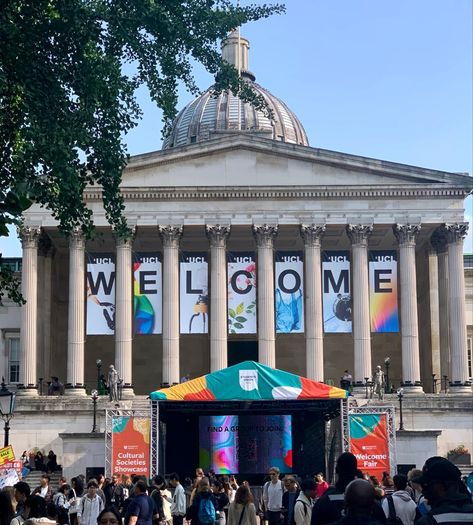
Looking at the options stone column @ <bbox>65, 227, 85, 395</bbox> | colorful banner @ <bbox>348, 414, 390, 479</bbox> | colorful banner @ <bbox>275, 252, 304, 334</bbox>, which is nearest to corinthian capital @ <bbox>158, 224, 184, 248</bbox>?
Result: stone column @ <bbox>65, 227, 85, 395</bbox>

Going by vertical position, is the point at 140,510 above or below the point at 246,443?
above

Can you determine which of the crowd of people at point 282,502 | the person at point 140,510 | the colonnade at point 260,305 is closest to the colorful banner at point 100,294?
the colonnade at point 260,305

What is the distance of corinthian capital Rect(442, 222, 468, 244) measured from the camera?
5578 cm

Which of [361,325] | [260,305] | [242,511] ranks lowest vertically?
[242,511]

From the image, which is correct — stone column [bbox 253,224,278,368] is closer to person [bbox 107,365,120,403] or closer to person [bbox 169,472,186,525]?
person [bbox 107,365,120,403]

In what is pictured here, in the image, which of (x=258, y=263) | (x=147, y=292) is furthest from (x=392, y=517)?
(x=258, y=263)

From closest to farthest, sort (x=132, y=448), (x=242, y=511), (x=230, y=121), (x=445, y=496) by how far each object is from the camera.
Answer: (x=445, y=496) < (x=242, y=511) < (x=132, y=448) < (x=230, y=121)

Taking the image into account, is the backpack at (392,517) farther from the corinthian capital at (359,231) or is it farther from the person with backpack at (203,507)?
the corinthian capital at (359,231)

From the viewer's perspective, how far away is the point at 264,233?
5597 cm

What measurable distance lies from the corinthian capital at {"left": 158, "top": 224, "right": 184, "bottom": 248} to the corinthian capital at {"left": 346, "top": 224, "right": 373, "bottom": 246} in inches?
334

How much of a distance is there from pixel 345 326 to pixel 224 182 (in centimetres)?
953

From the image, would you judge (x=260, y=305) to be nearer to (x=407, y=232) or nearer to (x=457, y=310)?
(x=407, y=232)

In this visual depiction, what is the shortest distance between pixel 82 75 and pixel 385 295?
119 ft

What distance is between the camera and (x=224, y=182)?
185 ft
